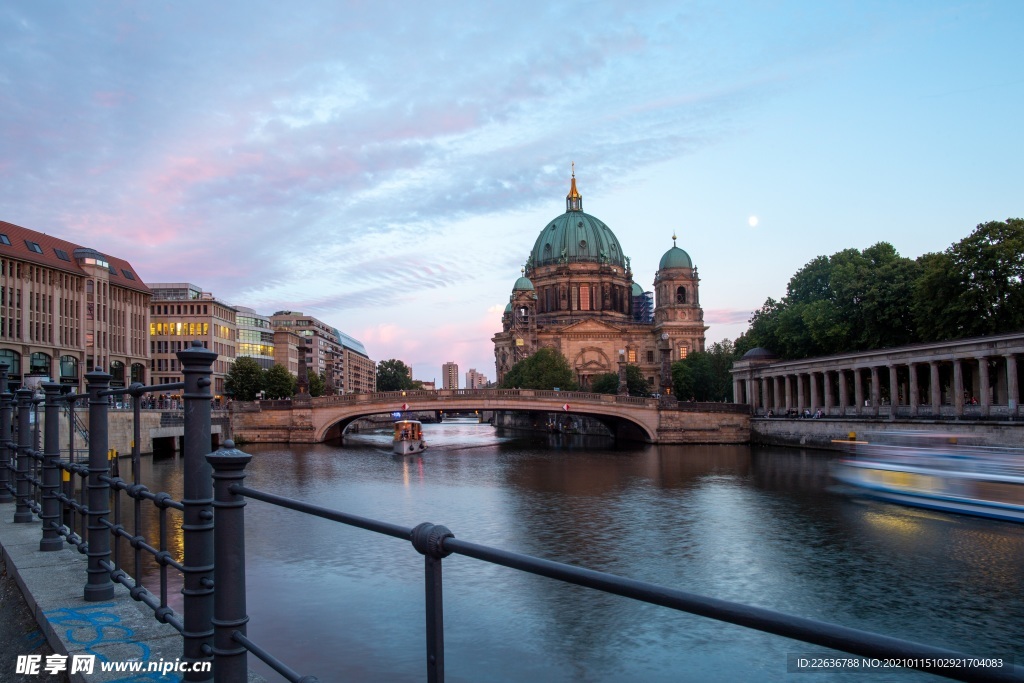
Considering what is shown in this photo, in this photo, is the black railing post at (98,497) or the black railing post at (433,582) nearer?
the black railing post at (433,582)

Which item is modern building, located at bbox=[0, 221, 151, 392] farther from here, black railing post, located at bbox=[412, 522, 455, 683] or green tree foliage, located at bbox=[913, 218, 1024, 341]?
black railing post, located at bbox=[412, 522, 455, 683]

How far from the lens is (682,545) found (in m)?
21.9

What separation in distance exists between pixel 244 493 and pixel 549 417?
103 meters

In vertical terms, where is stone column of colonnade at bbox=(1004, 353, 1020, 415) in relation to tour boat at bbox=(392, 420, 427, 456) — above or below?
above

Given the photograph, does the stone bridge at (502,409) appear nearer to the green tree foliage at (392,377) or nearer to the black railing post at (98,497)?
the black railing post at (98,497)

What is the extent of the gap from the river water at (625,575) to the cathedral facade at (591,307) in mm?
77008

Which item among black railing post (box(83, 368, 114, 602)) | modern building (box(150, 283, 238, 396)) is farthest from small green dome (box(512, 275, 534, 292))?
black railing post (box(83, 368, 114, 602))

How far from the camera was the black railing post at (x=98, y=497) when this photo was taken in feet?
21.7

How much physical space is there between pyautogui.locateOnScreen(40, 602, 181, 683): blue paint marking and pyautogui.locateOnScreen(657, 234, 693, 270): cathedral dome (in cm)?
11185

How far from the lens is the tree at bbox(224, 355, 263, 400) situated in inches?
3521

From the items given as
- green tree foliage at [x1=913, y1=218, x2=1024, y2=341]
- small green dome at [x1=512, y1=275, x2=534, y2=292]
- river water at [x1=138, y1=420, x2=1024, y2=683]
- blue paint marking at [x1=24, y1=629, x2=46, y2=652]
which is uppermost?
small green dome at [x1=512, y1=275, x2=534, y2=292]

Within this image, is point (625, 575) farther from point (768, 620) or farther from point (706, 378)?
point (706, 378)

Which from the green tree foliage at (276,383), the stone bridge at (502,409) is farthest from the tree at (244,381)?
the stone bridge at (502,409)

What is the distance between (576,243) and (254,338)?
49744mm
